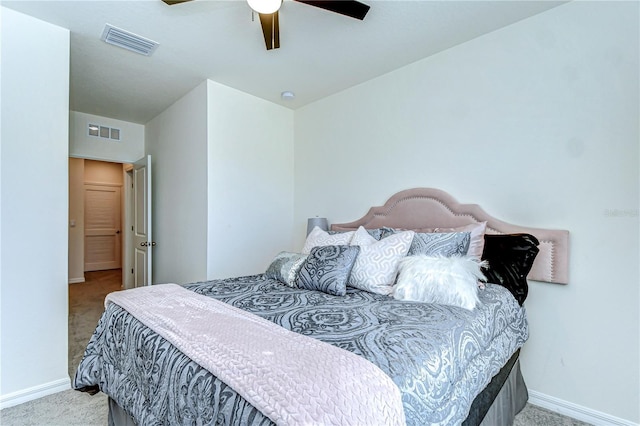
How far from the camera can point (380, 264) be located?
1.99 m

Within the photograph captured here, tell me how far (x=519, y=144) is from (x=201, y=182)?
9.59ft

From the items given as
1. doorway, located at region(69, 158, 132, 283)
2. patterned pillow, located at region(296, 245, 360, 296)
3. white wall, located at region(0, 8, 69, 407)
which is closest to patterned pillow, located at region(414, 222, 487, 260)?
patterned pillow, located at region(296, 245, 360, 296)

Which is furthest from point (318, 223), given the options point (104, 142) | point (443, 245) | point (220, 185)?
point (104, 142)

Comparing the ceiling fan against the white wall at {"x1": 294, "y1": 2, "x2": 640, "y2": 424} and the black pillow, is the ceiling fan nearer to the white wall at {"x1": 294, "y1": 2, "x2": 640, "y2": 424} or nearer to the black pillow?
the white wall at {"x1": 294, "y1": 2, "x2": 640, "y2": 424}

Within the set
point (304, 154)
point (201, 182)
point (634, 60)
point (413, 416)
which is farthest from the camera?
point (304, 154)

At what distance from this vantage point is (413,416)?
90cm

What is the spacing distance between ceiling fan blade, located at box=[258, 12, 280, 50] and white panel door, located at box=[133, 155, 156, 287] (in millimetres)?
2658

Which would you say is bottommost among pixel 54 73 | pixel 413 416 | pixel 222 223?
pixel 413 416

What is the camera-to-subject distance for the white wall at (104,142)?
4133 mm

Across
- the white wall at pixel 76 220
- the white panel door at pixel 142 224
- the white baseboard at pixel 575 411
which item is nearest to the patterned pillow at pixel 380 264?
the white baseboard at pixel 575 411

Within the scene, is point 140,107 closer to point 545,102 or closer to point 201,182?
point 201,182

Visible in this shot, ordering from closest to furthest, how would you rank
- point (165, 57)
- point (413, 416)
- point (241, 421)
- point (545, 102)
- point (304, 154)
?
point (241, 421) < point (413, 416) < point (545, 102) < point (165, 57) < point (304, 154)

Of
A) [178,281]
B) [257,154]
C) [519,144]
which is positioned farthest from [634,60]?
[178,281]

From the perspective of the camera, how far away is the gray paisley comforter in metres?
0.95
